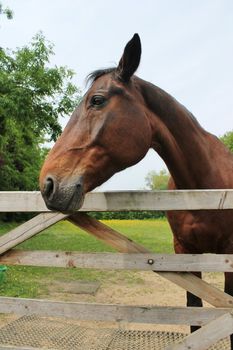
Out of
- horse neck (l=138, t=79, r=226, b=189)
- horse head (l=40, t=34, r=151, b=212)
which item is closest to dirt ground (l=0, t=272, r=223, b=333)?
horse neck (l=138, t=79, r=226, b=189)

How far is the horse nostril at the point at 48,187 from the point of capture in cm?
217

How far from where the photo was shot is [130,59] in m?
2.53

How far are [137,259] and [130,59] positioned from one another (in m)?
1.34

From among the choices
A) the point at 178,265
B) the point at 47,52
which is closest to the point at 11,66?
the point at 47,52

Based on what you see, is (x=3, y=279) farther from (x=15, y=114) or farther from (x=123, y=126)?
(x=123, y=126)

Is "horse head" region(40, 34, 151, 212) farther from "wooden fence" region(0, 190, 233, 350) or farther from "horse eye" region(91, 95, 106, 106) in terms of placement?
"wooden fence" region(0, 190, 233, 350)

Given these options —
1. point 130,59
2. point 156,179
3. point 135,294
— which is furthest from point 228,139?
point 130,59

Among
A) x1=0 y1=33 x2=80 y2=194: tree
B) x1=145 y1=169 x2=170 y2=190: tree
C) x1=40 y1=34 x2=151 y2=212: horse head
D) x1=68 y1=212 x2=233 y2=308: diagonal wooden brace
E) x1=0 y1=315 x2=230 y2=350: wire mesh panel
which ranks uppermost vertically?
x1=145 y1=169 x2=170 y2=190: tree

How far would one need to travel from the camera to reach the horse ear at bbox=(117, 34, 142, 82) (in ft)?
7.98

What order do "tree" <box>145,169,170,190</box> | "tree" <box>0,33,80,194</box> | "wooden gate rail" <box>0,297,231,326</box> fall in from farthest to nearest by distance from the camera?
"tree" <box>145,169,170,190</box> < "tree" <box>0,33,80,194</box> < "wooden gate rail" <box>0,297,231,326</box>

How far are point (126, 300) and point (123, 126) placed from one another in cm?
463

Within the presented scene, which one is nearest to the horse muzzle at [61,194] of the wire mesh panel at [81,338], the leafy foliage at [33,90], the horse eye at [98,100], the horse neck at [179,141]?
the horse eye at [98,100]

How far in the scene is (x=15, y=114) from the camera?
9492 mm

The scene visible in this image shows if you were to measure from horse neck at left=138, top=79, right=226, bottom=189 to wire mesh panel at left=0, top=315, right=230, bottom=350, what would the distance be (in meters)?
1.99
